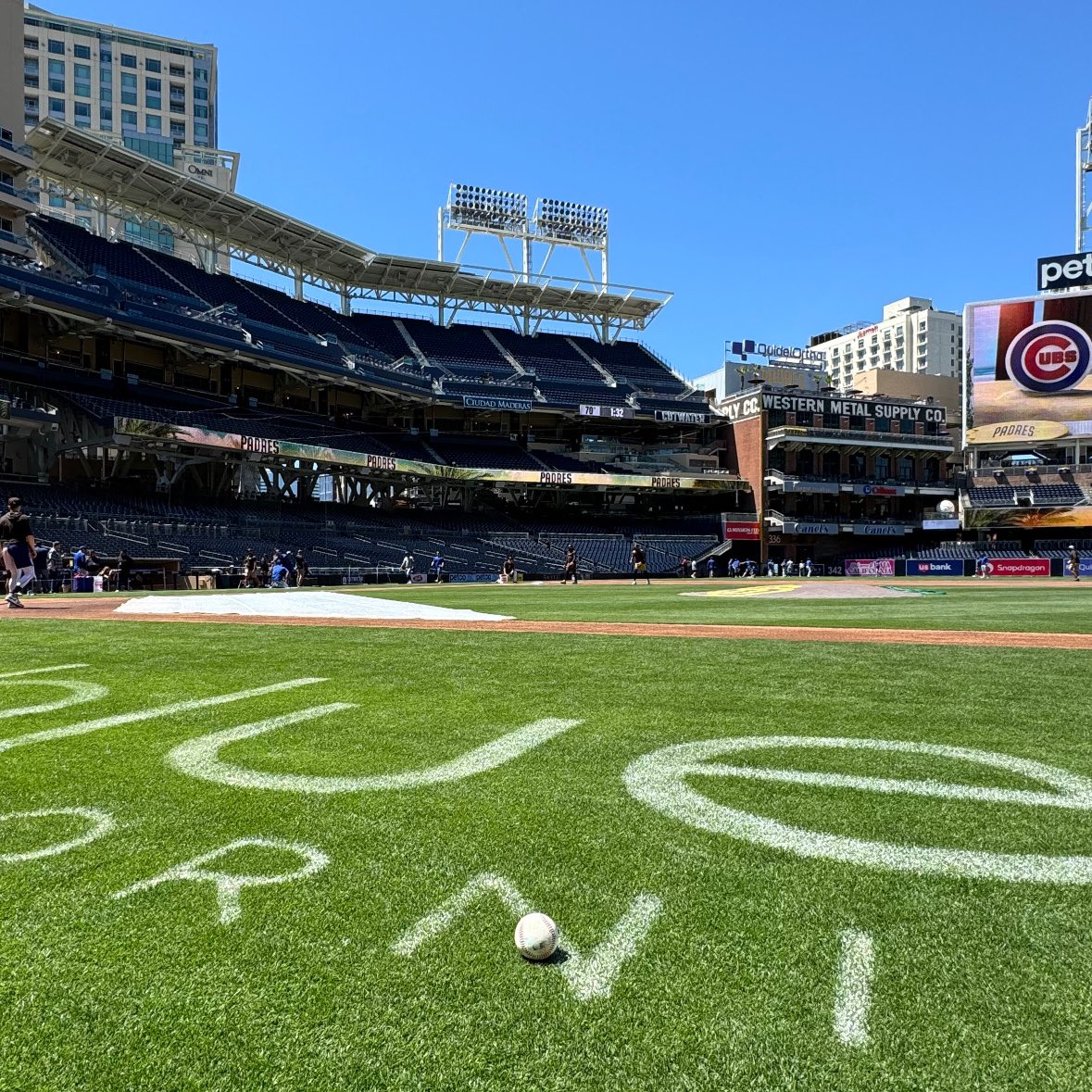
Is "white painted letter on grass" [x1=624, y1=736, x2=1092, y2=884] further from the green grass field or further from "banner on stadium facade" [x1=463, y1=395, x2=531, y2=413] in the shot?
"banner on stadium facade" [x1=463, y1=395, x2=531, y2=413]

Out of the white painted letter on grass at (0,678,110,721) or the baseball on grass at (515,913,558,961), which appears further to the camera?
the white painted letter on grass at (0,678,110,721)

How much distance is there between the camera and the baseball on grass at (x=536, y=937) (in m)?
2.06

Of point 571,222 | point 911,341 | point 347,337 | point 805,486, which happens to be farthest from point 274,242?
point 911,341

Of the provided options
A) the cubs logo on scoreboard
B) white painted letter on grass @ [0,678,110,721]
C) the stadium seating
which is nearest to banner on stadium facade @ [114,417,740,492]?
the stadium seating

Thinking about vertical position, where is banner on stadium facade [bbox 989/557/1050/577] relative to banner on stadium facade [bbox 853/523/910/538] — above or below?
below

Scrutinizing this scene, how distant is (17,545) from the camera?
1364cm

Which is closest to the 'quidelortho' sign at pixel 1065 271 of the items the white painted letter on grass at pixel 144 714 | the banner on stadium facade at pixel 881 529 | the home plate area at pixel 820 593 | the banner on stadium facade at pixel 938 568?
the banner on stadium facade at pixel 881 529

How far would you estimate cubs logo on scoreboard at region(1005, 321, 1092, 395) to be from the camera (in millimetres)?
53875

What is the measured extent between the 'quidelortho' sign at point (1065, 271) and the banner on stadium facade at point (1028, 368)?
1.76 m

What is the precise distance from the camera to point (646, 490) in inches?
2229

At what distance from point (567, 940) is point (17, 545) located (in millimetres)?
14907

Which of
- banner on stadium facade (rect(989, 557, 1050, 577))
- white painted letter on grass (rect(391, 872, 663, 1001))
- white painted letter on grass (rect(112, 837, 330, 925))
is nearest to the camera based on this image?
white painted letter on grass (rect(391, 872, 663, 1001))

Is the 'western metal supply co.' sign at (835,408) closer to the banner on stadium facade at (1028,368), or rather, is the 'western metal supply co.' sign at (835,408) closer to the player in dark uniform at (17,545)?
the banner on stadium facade at (1028,368)

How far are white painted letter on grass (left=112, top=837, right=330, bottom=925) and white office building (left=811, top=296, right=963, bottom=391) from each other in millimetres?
149892
